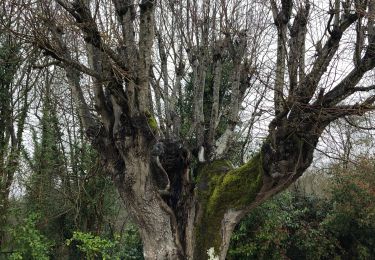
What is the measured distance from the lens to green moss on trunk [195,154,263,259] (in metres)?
7.25

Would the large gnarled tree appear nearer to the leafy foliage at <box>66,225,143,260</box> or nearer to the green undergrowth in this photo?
the green undergrowth

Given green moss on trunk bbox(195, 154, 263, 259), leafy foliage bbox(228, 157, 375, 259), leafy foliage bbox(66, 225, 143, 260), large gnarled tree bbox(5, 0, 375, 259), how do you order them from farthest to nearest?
leafy foliage bbox(228, 157, 375, 259) < leafy foliage bbox(66, 225, 143, 260) < green moss on trunk bbox(195, 154, 263, 259) < large gnarled tree bbox(5, 0, 375, 259)

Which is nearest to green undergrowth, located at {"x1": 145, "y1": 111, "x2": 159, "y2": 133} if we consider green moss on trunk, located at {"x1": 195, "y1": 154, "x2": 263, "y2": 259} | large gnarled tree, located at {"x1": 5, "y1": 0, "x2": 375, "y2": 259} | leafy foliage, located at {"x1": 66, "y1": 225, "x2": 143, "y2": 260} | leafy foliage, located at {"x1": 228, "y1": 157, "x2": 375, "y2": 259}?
large gnarled tree, located at {"x1": 5, "y1": 0, "x2": 375, "y2": 259}

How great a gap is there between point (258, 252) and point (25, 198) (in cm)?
646

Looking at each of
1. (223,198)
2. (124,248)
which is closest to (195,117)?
(223,198)

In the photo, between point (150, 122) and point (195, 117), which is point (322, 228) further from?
point (150, 122)

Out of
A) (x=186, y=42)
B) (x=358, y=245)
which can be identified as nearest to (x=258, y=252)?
(x=358, y=245)

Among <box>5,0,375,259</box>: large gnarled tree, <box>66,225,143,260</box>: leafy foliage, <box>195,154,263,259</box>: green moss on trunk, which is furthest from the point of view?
<box>66,225,143,260</box>: leafy foliage

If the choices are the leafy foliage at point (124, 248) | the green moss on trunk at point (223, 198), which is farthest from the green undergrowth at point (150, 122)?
the leafy foliage at point (124, 248)

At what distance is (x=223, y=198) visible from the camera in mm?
7441

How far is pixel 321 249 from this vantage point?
447 inches

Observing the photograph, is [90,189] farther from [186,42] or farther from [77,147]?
[186,42]

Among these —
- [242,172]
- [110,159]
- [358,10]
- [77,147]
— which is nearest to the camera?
[358,10]

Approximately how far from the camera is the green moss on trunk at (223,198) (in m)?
7.25
